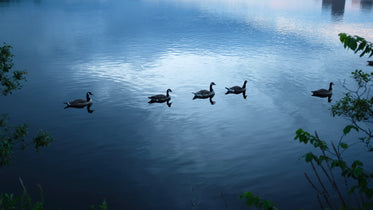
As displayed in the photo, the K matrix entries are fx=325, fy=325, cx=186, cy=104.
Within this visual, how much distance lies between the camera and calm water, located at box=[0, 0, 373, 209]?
17.8m

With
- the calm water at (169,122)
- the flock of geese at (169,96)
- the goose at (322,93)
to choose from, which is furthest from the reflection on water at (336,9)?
the flock of geese at (169,96)

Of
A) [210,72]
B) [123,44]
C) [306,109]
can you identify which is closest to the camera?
[306,109]

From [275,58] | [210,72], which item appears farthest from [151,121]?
[275,58]

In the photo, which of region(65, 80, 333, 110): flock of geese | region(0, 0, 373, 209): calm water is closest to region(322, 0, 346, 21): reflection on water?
region(0, 0, 373, 209): calm water

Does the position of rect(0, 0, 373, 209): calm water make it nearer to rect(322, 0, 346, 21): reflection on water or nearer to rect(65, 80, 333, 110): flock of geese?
rect(65, 80, 333, 110): flock of geese

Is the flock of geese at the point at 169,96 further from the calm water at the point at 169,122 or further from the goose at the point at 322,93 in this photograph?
the calm water at the point at 169,122

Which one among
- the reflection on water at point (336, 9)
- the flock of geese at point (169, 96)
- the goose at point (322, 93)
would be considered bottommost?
the reflection on water at point (336, 9)

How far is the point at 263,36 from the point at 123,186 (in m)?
67.3

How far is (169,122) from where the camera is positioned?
2728cm

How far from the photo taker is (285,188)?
1812 centimetres

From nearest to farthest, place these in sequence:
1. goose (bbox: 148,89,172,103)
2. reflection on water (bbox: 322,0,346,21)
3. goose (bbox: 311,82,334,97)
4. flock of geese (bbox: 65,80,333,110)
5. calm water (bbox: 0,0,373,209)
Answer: calm water (bbox: 0,0,373,209), flock of geese (bbox: 65,80,333,110), goose (bbox: 148,89,172,103), goose (bbox: 311,82,334,97), reflection on water (bbox: 322,0,346,21)

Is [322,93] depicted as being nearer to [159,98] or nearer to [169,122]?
[159,98]

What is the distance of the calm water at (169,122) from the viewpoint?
17.8 meters

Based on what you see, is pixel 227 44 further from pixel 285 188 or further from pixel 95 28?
pixel 285 188
